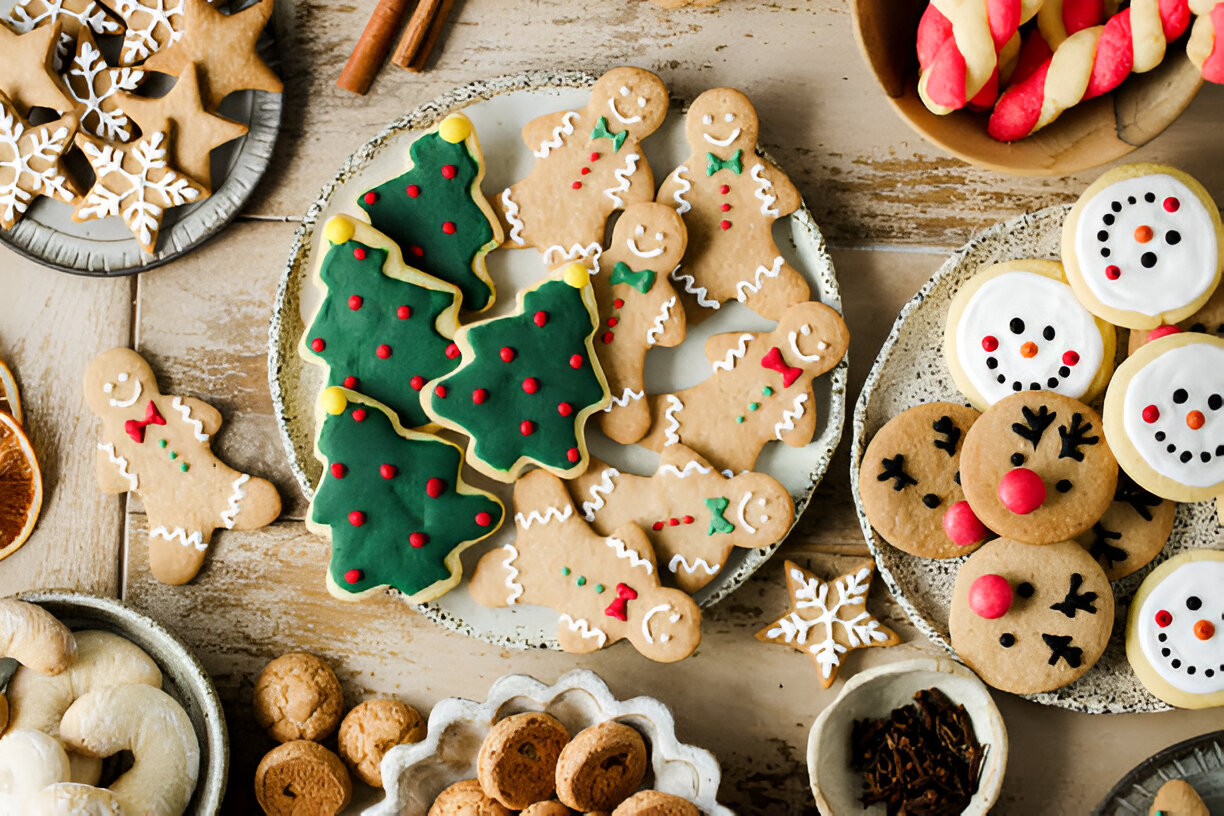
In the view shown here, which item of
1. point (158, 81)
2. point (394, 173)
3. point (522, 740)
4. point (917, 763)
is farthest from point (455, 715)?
point (158, 81)

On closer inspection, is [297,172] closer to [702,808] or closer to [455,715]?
[455,715]

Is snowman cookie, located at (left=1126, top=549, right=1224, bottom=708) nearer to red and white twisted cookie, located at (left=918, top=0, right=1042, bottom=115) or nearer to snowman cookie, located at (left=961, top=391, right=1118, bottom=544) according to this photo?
snowman cookie, located at (left=961, top=391, right=1118, bottom=544)

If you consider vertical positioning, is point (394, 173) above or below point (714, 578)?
above

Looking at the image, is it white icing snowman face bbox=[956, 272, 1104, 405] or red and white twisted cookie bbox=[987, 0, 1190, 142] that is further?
white icing snowman face bbox=[956, 272, 1104, 405]

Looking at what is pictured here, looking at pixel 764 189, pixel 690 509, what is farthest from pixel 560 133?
pixel 690 509

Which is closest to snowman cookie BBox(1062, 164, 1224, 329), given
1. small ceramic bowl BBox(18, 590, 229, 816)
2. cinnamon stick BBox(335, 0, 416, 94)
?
cinnamon stick BBox(335, 0, 416, 94)

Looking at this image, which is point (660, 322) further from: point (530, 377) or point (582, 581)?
point (582, 581)

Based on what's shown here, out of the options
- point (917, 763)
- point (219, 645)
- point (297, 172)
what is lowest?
point (219, 645)
